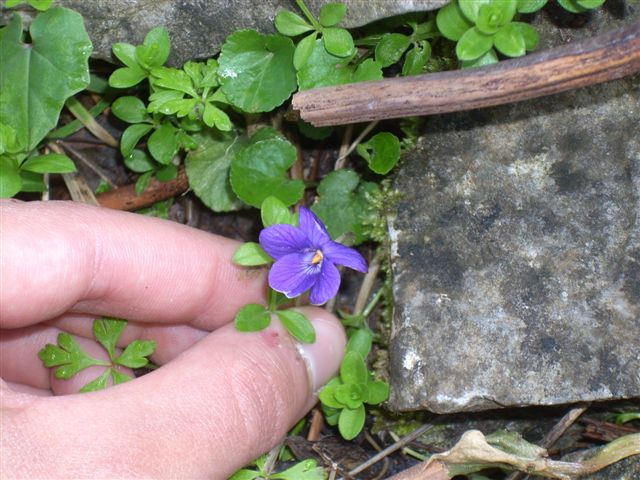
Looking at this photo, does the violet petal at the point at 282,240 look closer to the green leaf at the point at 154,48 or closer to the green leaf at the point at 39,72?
the green leaf at the point at 154,48

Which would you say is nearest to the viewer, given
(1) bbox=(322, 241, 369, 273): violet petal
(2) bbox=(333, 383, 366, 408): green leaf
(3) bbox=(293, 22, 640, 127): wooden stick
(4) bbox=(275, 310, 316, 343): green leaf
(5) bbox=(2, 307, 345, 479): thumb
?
(5) bbox=(2, 307, 345, 479): thumb

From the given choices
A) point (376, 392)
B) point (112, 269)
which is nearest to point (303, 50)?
point (112, 269)

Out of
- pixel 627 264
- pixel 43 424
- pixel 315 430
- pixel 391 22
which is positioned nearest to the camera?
pixel 43 424

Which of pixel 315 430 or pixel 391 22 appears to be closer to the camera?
pixel 391 22

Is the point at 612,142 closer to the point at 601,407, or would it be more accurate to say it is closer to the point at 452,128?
the point at 452,128

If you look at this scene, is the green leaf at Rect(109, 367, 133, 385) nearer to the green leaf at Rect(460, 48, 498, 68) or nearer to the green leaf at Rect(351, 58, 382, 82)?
the green leaf at Rect(351, 58, 382, 82)

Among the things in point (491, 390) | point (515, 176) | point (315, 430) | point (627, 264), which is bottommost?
point (315, 430)

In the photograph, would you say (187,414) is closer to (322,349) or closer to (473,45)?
(322,349)

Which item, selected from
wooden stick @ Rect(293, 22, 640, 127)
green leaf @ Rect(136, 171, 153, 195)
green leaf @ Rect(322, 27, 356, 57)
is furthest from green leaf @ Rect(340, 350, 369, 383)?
green leaf @ Rect(136, 171, 153, 195)

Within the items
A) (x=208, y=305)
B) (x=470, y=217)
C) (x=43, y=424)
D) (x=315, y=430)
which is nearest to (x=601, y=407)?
(x=470, y=217)
